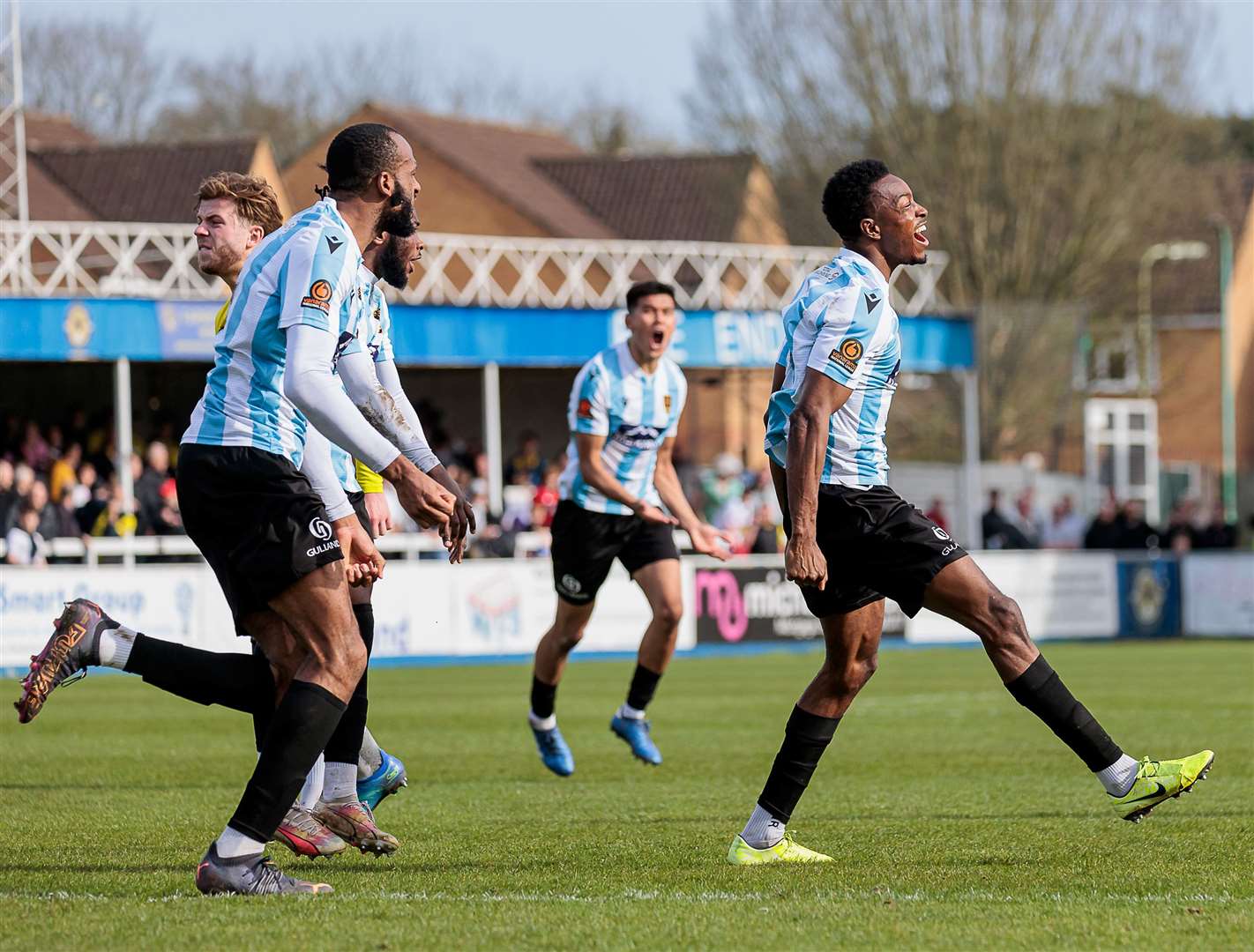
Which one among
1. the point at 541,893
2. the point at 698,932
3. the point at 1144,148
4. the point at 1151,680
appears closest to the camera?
the point at 698,932

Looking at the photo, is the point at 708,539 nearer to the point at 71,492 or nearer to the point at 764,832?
the point at 764,832

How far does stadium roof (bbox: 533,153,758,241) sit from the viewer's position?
48062 millimetres

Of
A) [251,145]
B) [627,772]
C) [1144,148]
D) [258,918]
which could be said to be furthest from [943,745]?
[1144,148]

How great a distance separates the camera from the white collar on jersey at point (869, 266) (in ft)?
23.0

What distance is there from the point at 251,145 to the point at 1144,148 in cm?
1984

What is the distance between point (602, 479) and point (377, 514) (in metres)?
Result: 3.14

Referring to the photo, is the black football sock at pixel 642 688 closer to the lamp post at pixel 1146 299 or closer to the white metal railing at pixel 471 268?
the white metal railing at pixel 471 268

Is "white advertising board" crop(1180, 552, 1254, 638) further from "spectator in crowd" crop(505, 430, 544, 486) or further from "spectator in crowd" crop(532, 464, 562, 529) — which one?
"spectator in crowd" crop(505, 430, 544, 486)

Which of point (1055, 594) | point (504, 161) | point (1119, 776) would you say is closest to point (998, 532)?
point (1055, 594)

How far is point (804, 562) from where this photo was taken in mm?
6688

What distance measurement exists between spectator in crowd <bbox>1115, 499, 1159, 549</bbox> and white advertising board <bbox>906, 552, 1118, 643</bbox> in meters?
3.40

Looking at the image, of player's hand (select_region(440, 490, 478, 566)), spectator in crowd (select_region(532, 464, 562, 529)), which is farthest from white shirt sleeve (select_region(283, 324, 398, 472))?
spectator in crowd (select_region(532, 464, 562, 529))

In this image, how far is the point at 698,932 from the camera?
217 inches

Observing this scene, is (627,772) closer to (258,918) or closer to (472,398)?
(258,918)
